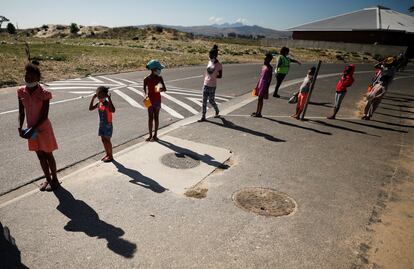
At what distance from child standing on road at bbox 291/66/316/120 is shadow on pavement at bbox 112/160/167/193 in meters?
6.27

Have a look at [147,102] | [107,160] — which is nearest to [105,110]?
[107,160]

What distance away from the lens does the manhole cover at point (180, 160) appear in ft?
19.4

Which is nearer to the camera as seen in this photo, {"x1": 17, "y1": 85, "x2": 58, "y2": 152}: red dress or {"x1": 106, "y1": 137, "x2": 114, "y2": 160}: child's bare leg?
{"x1": 17, "y1": 85, "x2": 58, "y2": 152}: red dress

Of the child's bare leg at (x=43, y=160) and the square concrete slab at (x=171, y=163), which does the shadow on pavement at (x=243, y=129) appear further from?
the child's bare leg at (x=43, y=160)

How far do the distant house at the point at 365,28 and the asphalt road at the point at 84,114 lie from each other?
51743mm

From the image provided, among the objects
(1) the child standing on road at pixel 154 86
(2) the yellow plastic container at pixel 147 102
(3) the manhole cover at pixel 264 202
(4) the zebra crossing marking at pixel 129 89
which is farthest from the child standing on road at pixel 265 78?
(3) the manhole cover at pixel 264 202

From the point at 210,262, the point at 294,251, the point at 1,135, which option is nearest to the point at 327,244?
the point at 294,251

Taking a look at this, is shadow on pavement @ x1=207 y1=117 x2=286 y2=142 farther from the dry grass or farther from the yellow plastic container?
the dry grass

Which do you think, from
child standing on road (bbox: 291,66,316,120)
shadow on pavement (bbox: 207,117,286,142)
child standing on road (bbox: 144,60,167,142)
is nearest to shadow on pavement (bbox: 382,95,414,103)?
child standing on road (bbox: 291,66,316,120)

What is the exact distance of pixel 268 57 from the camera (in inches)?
355

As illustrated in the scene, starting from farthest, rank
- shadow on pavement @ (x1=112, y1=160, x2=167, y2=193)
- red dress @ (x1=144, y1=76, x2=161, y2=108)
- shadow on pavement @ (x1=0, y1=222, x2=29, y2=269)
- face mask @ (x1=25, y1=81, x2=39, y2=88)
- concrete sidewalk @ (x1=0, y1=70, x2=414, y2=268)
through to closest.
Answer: red dress @ (x1=144, y1=76, x2=161, y2=108), shadow on pavement @ (x1=112, y1=160, x2=167, y2=193), face mask @ (x1=25, y1=81, x2=39, y2=88), concrete sidewalk @ (x1=0, y1=70, x2=414, y2=268), shadow on pavement @ (x1=0, y1=222, x2=29, y2=269)

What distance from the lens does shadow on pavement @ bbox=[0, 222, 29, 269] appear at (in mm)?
3289

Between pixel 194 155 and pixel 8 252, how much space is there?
A: 375 centimetres

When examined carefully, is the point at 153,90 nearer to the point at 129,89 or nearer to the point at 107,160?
the point at 107,160
